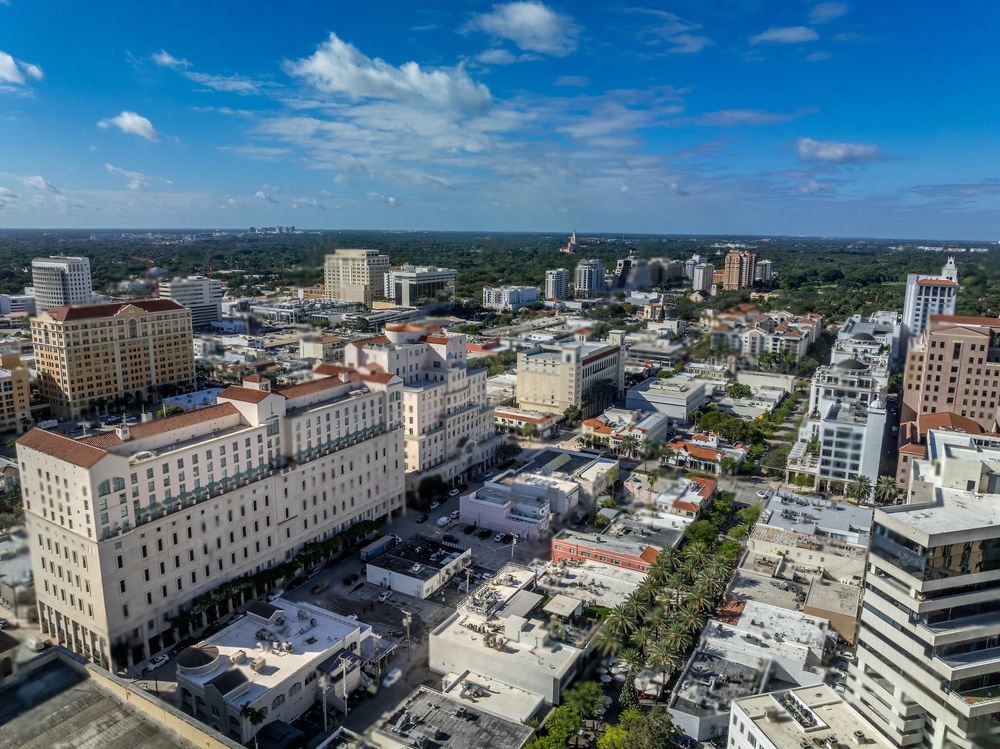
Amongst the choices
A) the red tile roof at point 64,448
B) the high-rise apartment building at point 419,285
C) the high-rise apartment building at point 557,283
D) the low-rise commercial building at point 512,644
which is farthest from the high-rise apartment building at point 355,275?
the high-rise apartment building at point 557,283

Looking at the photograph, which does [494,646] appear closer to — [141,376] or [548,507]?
[548,507]

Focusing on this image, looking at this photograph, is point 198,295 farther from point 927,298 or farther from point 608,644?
point 927,298

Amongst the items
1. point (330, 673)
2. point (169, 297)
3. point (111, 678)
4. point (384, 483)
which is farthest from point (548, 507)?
point (169, 297)

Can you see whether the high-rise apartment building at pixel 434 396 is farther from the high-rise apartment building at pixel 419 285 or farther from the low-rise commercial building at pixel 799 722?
the low-rise commercial building at pixel 799 722

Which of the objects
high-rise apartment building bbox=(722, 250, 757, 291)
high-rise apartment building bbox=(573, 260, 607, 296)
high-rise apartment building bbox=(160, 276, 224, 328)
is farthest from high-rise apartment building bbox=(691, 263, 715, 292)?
high-rise apartment building bbox=(160, 276, 224, 328)

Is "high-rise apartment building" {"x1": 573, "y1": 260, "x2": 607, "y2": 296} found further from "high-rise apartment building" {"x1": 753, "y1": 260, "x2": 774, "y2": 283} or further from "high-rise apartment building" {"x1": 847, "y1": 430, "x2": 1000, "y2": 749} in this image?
"high-rise apartment building" {"x1": 847, "y1": 430, "x2": 1000, "y2": 749}

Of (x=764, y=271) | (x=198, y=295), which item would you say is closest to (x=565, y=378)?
(x=764, y=271)
